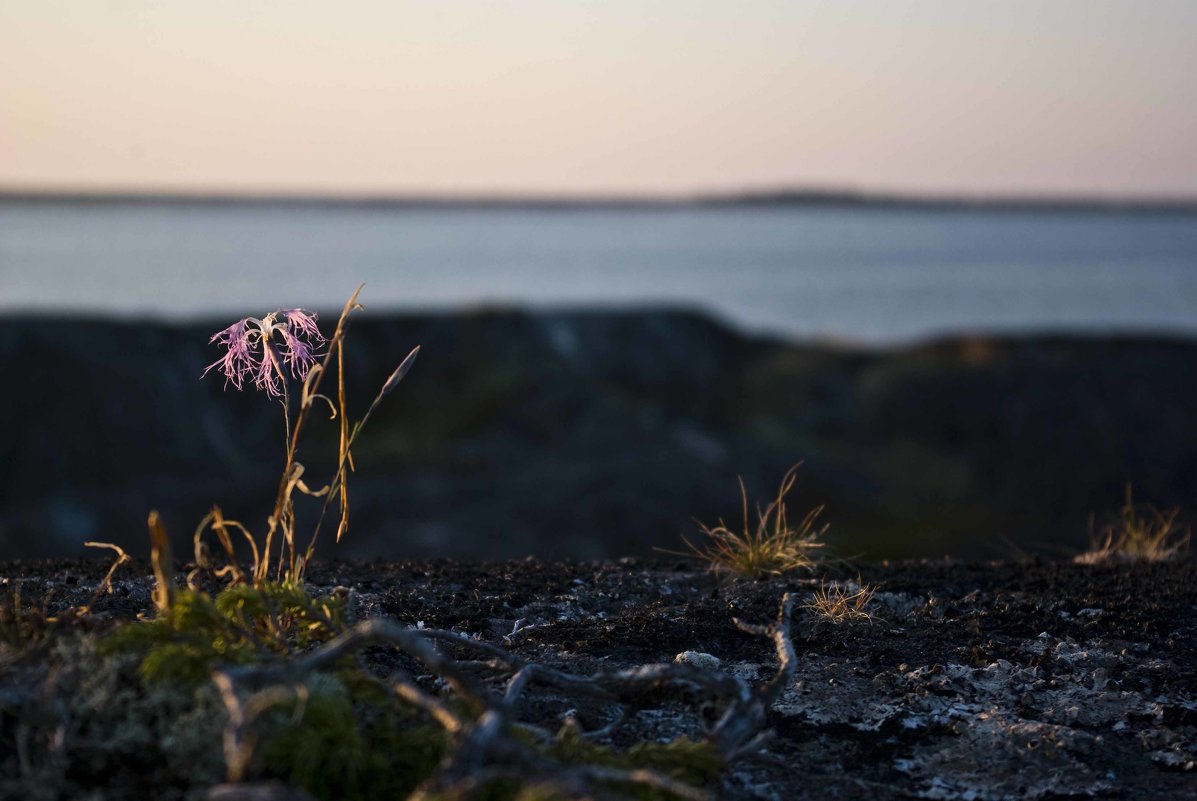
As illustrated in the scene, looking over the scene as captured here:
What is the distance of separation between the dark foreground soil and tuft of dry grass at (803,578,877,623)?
0.03 metres

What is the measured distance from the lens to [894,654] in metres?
3.25

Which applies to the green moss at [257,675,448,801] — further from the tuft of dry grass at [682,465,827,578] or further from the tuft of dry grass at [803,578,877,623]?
the tuft of dry grass at [682,465,827,578]

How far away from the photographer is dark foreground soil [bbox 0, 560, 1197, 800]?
8.38 feet

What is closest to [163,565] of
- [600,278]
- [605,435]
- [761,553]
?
[761,553]

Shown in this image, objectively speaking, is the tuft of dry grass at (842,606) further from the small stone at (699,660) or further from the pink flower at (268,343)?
the pink flower at (268,343)

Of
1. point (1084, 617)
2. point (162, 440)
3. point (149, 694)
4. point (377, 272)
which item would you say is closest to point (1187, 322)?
point (377, 272)

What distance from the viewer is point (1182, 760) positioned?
2643mm

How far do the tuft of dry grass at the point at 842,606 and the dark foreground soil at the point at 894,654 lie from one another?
0.03 metres

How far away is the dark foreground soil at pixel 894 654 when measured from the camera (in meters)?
2.55

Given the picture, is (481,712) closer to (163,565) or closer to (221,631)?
(221,631)

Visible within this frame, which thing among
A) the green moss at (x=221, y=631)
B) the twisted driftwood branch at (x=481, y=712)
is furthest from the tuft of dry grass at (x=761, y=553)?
the green moss at (x=221, y=631)

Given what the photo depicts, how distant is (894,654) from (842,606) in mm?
269

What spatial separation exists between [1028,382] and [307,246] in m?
49.4

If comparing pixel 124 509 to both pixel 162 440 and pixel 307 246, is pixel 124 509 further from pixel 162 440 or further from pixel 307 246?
pixel 307 246
